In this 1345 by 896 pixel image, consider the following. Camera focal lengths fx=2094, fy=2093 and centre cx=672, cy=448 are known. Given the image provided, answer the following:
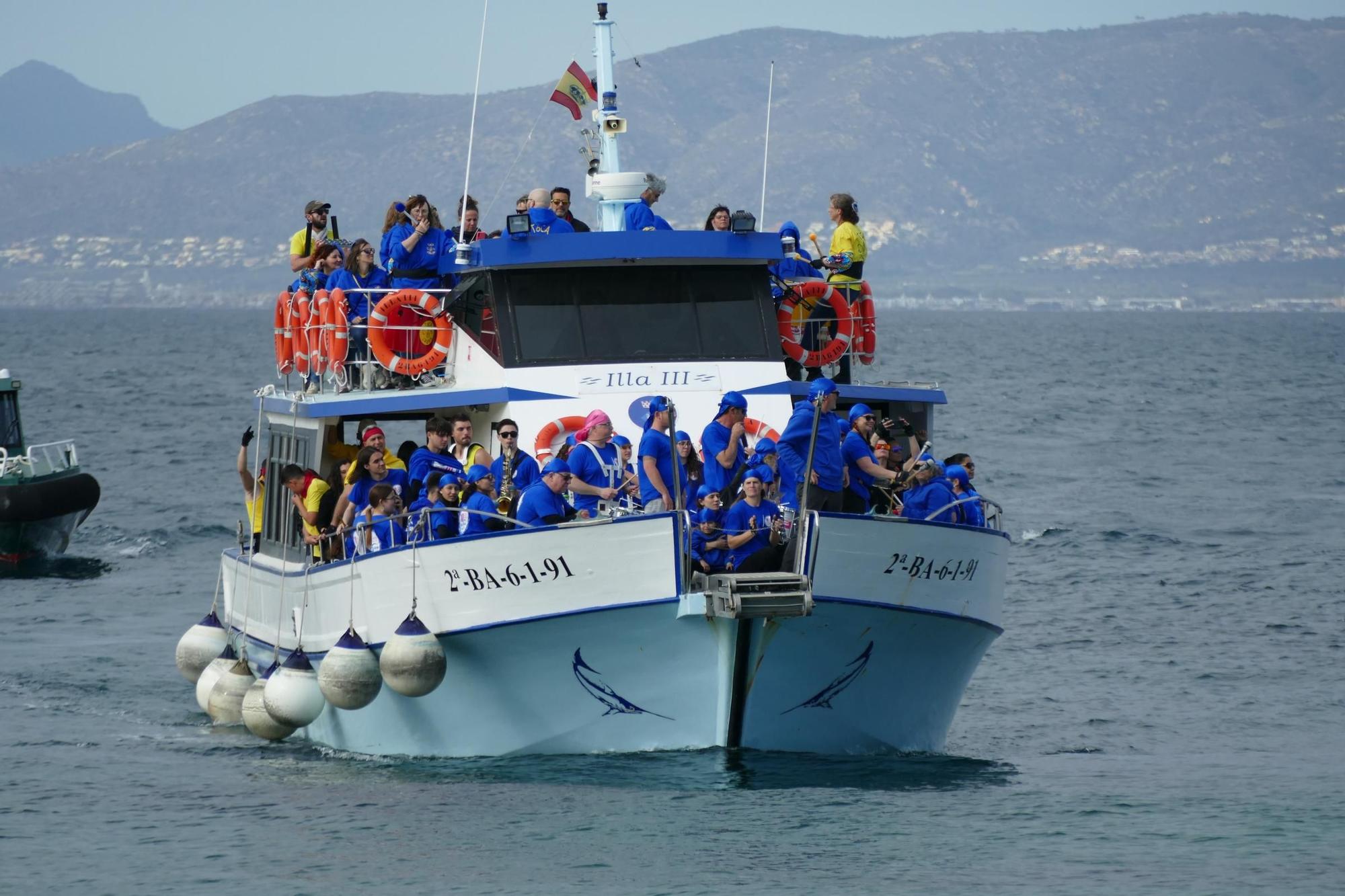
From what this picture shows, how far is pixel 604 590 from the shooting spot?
597 inches

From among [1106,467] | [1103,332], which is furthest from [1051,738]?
[1103,332]

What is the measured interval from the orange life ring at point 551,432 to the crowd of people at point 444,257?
2.05 m

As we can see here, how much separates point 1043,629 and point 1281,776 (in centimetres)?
936

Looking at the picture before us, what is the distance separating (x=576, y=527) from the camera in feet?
49.6

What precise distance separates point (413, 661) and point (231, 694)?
4198 mm

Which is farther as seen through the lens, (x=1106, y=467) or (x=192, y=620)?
(x=1106, y=467)

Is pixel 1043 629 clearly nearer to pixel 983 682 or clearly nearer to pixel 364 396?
pixel 983 682

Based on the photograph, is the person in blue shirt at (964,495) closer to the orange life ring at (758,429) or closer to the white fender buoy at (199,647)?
the orange life ring at (758,429)

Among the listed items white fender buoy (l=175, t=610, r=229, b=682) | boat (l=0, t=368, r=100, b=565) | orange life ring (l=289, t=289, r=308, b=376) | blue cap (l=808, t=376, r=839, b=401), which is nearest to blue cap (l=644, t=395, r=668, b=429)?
blue cap (l=808, t=376, r=839, b=401)

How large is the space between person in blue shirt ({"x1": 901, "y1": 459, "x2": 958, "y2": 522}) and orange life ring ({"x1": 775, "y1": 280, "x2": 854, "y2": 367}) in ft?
9.25

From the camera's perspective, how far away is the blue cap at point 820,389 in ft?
51.1

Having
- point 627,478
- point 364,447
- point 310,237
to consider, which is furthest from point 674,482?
point 310,237

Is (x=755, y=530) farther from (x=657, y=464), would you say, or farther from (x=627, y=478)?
(x=627, y=478)

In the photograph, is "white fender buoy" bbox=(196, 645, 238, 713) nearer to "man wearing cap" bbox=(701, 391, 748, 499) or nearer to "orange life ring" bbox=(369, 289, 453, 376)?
"orange life ring" bbox=(369, 289, 453, 376)
